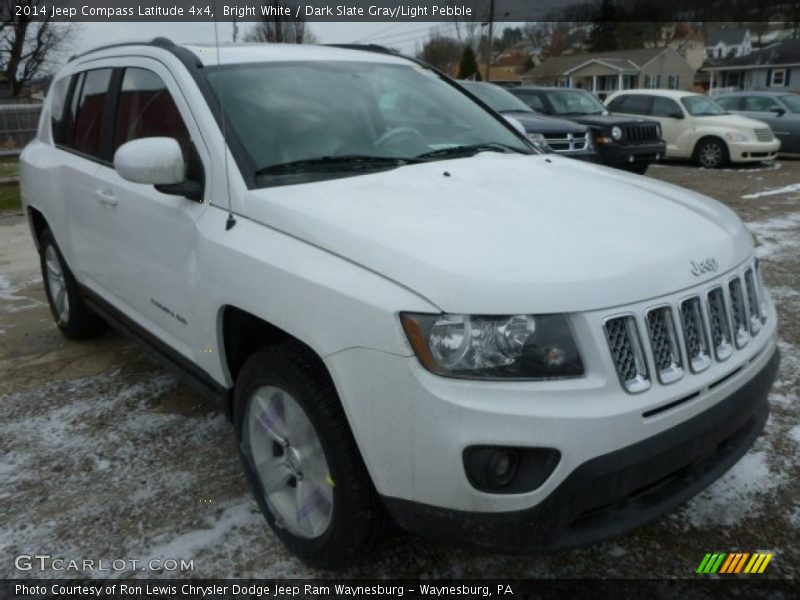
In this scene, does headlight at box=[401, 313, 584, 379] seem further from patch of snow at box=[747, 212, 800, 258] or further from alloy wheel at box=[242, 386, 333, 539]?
patch of snow at box=[747, 212, 800, 258]

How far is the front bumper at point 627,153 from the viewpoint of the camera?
36.8 ft

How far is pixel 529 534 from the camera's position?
1875mm

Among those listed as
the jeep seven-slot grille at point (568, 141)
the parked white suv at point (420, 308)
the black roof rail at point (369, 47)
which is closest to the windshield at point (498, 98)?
the jeep seven-slot grille at point (568, 141)

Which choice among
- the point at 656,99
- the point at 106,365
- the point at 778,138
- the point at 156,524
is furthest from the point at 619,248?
the point at 778,138

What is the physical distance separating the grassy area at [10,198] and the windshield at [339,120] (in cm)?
909

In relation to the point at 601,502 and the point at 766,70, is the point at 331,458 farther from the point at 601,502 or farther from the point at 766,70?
the point at 766,70

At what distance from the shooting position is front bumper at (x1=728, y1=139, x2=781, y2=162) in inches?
526

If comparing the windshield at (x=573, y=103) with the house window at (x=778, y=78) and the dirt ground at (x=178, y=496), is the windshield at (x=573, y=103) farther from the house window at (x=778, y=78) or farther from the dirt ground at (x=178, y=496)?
the house window at (x=778, y=78)

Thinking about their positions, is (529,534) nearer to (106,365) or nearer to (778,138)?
(106,365)

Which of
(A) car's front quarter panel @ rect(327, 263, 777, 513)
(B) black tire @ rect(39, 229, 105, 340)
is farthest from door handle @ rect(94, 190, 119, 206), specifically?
(A) car's front quarter panel @ rect(327, 263, 777, 513)

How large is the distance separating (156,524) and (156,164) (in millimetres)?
1385

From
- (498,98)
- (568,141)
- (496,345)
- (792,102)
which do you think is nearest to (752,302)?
(496,345)

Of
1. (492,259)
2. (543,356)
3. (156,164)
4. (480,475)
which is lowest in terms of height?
(480,475)

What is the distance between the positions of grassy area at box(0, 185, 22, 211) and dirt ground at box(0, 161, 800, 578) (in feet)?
23.7
